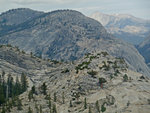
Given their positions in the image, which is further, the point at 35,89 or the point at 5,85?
the point at 5,85

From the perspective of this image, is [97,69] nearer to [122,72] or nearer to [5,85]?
[122,72]

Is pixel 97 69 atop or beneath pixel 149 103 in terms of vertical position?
atop

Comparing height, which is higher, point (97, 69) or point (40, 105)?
point (97, 69)

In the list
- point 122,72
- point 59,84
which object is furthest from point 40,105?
point 122,72

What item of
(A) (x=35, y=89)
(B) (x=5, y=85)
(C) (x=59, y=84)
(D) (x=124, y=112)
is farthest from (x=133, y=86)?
(B) (x=5, y=85)

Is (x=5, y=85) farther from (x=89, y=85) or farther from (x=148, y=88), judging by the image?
(x=148, y=88)

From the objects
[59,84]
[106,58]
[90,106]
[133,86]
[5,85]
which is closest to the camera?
[90,106]

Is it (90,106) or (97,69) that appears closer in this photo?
(90,106)

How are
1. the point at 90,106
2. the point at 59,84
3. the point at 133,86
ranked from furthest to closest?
the point at 59,84 < the point at 133,86 < the point at 90,106

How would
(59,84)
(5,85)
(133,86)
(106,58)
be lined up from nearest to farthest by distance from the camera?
(133,86), (59,84), (106,58), (5,85)
